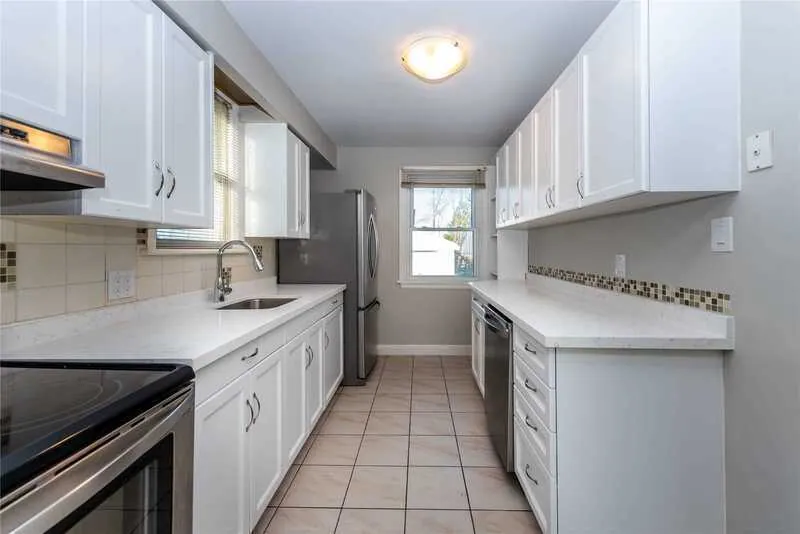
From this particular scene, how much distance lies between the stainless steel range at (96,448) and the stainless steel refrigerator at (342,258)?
2.50 metres

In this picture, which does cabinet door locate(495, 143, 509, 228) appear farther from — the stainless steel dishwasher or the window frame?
the window frame

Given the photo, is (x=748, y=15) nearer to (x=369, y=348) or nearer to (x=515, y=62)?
(x=515, y=62)

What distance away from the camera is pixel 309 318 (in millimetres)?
2506

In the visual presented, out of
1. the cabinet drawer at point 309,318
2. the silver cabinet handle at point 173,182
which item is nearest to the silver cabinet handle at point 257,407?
the cabinet drawer at point 309,318

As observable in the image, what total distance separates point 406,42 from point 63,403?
222cm

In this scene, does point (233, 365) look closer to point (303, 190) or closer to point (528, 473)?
point (528, 473)

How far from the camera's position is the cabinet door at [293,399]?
199 cm

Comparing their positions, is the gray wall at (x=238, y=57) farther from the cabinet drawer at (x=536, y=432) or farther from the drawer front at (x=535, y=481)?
the drawer front at (x=535, y=481)

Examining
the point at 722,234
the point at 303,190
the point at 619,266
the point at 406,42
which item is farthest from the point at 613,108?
the point at 303,190

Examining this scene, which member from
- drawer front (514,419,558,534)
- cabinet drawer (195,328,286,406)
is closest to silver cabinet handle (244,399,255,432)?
cabinet drawer (195,328,286,406)

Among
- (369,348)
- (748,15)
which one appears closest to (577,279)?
(748,15)

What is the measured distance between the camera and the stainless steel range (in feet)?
2.11

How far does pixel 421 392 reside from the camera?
3424mm

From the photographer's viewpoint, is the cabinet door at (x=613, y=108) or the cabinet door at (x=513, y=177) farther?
the cabinet door at (x=513, y=177)
